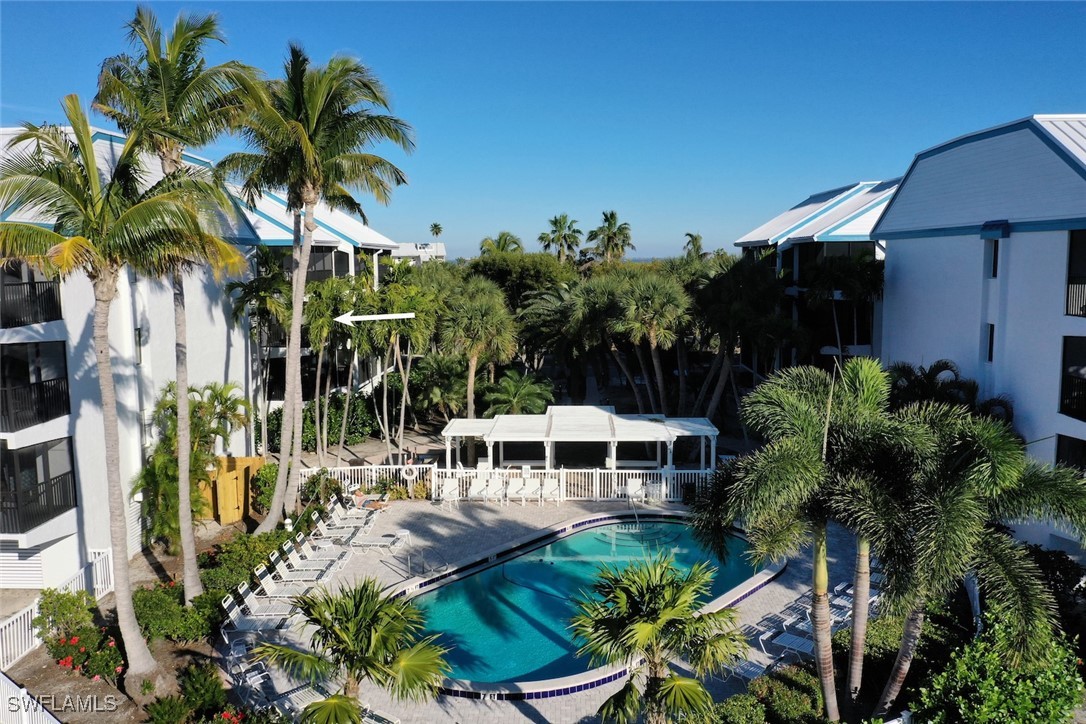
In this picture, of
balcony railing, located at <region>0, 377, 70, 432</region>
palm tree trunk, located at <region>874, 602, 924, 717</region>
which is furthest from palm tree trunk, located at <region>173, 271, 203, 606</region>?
palm tree trunk, located at <region>874, 602, 924, 717</region>

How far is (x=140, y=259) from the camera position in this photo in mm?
10977

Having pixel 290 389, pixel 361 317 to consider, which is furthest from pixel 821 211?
pixel 290 389

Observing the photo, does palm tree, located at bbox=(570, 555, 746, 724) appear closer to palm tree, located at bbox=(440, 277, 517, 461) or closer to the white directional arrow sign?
the white directional arrow sign

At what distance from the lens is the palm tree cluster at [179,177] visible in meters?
10.6

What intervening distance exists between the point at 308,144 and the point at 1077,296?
16.3 meters

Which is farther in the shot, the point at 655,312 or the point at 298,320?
the point at 655,312

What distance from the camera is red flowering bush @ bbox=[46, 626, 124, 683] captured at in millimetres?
12102

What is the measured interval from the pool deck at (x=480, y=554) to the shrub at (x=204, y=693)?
3.28 ft

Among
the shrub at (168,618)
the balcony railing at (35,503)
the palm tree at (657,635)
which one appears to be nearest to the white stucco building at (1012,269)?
the palm tree at (657,635)

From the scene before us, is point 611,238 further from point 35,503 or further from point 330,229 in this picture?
point 35,503

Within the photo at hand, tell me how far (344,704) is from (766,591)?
971cm

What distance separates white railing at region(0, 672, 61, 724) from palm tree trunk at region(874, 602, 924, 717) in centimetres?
1120

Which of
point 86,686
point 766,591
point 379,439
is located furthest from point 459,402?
point 86,686

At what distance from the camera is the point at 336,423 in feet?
90.4
